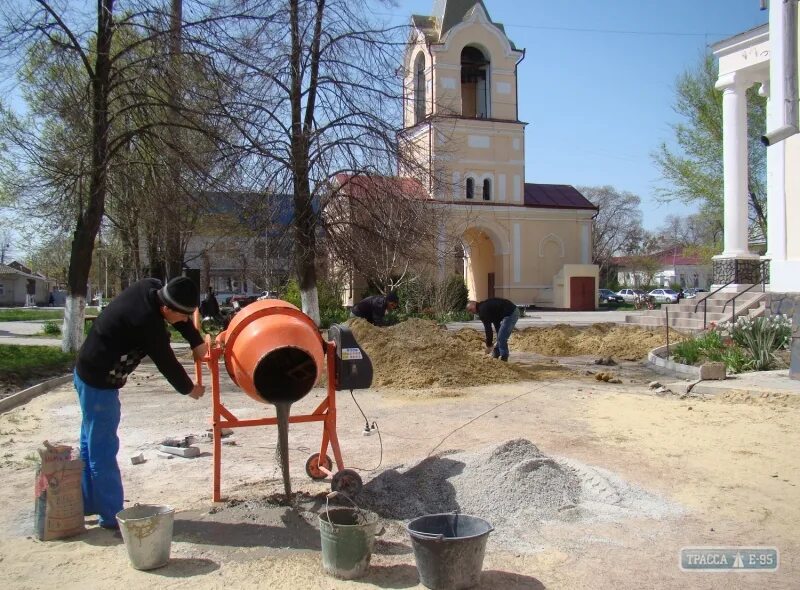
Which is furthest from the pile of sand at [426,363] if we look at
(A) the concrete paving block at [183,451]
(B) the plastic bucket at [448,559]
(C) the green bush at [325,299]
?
(C) the green bush at [325,299]

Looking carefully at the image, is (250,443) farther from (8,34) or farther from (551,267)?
(551,267)

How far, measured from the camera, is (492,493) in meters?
5.03

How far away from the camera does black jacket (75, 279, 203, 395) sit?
182 inches

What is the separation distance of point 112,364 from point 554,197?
42.4 metres

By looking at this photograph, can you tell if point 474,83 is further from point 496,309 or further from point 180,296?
point 180,296

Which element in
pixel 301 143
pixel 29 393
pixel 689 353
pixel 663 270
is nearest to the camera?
pixel 29 393

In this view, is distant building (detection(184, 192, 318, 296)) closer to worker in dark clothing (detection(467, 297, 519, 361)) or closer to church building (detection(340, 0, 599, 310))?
worker in dark clothing (detection(467, 297, 519, 361))

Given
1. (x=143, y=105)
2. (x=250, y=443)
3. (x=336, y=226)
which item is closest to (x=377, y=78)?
(x=336, y=226)

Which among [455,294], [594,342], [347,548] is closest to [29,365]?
[347,548]

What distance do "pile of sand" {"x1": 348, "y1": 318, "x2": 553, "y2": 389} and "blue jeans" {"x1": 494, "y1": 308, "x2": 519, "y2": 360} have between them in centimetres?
60

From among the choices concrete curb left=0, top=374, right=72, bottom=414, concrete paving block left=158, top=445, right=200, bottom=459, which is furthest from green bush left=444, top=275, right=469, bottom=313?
concrete paving block left=158, top=445, right=200, bottom=459

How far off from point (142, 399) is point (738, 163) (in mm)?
18187

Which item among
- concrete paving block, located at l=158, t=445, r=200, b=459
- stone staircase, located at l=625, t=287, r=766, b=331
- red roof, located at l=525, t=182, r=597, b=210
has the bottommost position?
concrete paving block, located at l=158, t=445, r=200, b=459

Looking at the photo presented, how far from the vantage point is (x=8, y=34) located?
44.8 ft
